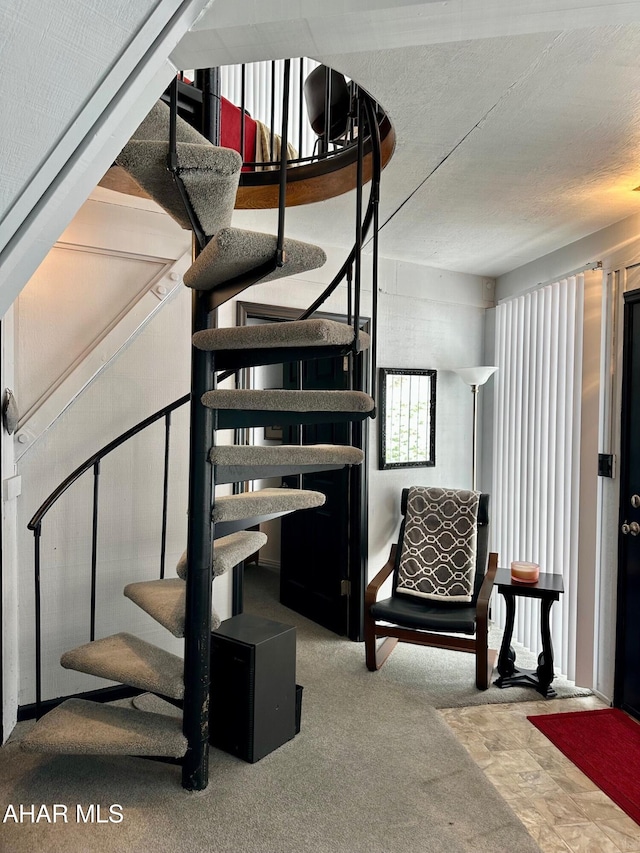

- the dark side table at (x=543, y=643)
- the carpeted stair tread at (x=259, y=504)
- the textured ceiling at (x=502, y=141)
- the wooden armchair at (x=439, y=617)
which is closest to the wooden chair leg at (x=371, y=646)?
the wooden armchair at (x=439, y=617)

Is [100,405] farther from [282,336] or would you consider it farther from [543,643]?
[543,643]

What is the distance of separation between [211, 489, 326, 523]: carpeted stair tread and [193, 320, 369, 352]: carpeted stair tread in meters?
0.58

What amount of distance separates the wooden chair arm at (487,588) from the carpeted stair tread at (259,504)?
54.4 inches

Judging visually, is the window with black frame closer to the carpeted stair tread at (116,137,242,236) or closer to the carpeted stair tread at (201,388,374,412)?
the carpeted stair tread at (201,388,374,412)

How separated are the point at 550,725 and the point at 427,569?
107 centimetres

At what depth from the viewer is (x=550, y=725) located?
107 inches

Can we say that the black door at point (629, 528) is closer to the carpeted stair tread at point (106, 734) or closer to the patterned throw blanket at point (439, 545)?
the patterned throw blanket at point (439, 545)

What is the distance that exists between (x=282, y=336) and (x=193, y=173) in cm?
52

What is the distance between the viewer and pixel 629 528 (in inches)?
114

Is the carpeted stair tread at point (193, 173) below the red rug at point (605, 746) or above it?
above

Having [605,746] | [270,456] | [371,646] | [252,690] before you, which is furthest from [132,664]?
[605,746]

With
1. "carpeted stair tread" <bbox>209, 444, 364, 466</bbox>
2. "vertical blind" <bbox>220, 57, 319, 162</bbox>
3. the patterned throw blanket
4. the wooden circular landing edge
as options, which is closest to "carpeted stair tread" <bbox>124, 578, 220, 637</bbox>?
"carpeted stair tread" <bbox>209, 444, 364, 466</bbox>

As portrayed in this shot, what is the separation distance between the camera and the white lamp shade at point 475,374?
3943mm

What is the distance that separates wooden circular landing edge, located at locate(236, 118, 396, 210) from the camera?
91.7 inches
